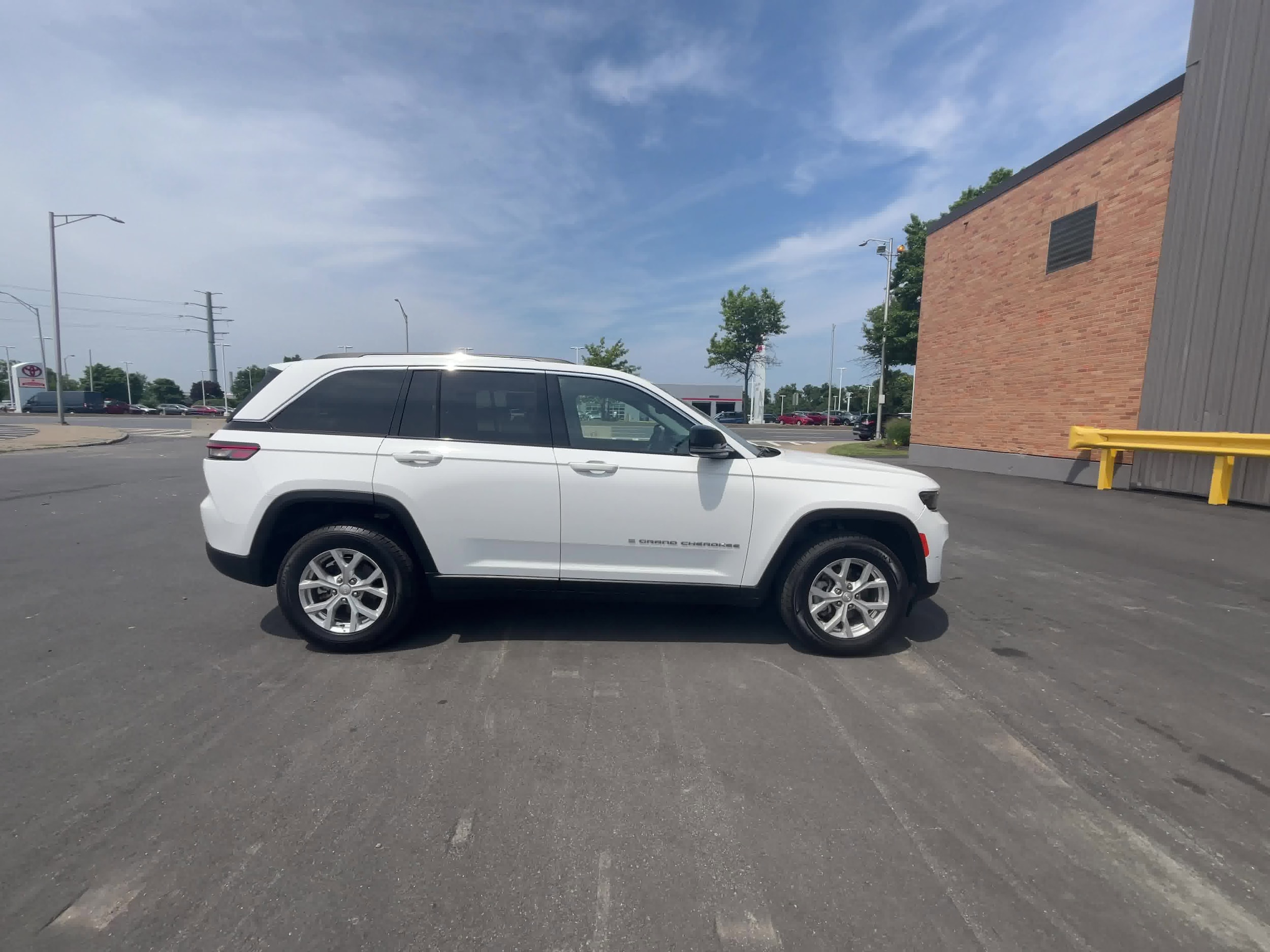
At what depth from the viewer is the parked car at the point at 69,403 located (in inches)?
2382

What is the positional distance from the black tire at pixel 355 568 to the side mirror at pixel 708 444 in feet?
6.37

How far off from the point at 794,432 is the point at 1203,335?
3659cm

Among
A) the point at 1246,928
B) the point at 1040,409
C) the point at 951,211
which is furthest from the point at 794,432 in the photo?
the point at 1246,928

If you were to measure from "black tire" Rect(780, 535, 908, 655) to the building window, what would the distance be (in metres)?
12.3

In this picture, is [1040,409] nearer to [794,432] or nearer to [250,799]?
[250,799]

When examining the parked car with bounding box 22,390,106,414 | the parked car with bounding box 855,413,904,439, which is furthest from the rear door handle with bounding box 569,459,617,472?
the parked car with bounding box 22,390,106,414

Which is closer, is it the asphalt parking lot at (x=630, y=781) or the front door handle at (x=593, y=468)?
the asphalt parking lot at (x=630, y=781)

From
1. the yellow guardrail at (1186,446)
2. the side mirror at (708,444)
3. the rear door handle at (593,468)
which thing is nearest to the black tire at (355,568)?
the rear door handle at (593,468)

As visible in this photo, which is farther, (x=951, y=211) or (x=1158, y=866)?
(x=951, y=211)

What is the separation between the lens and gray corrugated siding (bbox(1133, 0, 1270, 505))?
964 centimetres

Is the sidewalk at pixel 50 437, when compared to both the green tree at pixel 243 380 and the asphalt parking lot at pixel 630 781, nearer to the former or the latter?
the asphalt parking lot at pixel 630 781

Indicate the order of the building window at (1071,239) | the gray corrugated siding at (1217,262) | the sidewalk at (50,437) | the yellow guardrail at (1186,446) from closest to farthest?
the yellow guardrail at (1186,446), the gray corrugated siding at (1217,262), the building window at (1071,239), the sidewalk at (50,437)

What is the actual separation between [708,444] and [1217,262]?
11.1 metres

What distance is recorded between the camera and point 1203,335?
10438mm
